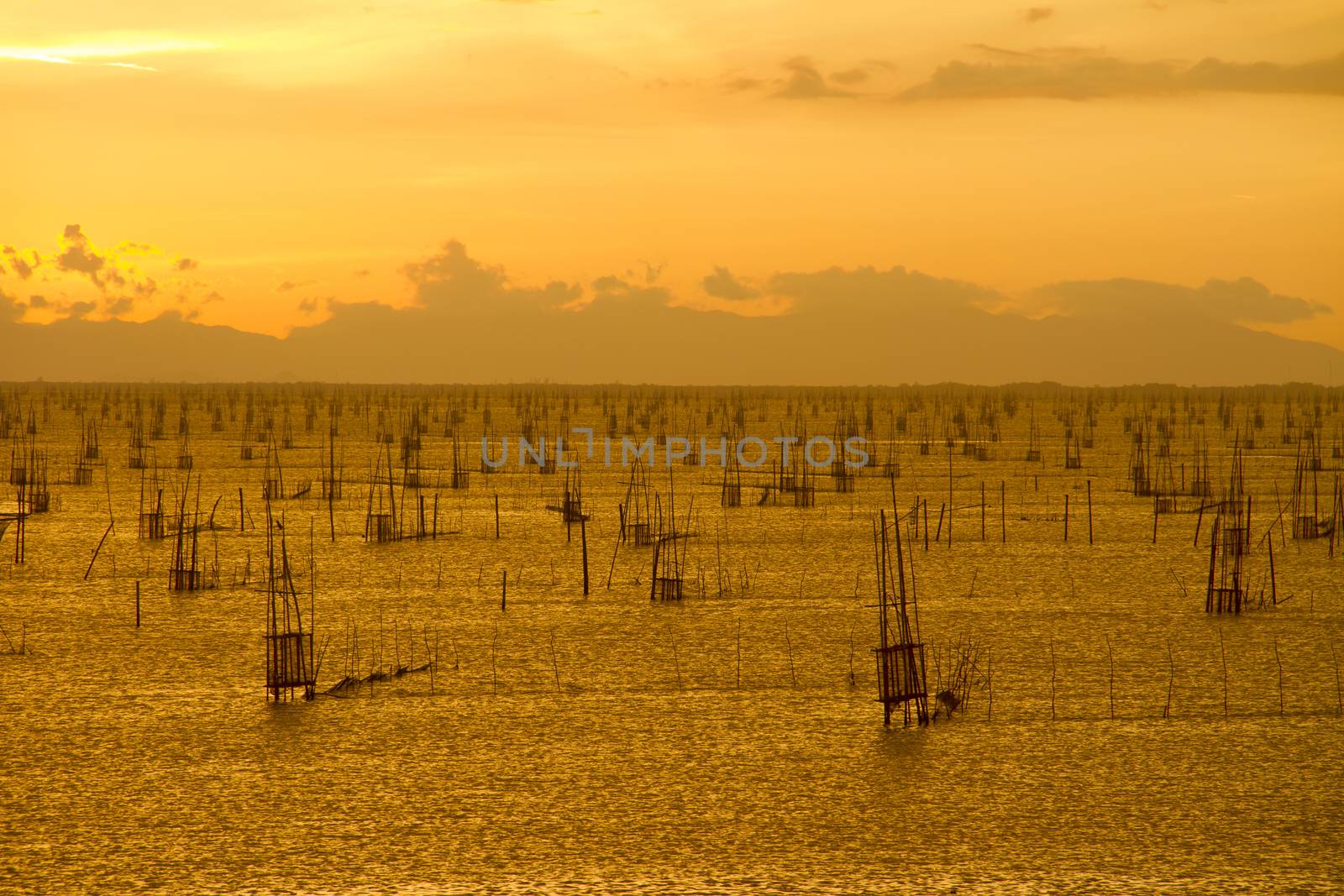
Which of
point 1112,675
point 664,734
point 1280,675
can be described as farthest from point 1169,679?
point 664,734

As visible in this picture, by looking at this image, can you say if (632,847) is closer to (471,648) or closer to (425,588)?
(471,648)

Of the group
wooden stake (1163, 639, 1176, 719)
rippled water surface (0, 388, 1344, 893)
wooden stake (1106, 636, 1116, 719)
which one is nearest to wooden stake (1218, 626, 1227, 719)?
rippled water surface (0, 388, 1344, 893)

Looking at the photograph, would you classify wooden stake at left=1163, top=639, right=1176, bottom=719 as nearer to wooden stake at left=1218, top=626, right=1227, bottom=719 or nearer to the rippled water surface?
the rippled water surface

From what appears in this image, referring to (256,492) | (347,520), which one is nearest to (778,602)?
(347,520)

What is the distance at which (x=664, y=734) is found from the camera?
13.4 feet

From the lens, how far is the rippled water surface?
3.14 meters

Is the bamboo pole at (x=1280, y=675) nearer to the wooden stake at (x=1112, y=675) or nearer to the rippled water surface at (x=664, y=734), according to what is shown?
the rippled water surface at (x=664, y=734)

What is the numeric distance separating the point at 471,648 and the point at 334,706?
0.90m

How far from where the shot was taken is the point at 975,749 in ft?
13.0

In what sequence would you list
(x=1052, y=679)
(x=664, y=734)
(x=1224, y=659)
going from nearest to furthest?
(x=664, y=734)
(x=1052, y=679)
(x=1224, y=659)

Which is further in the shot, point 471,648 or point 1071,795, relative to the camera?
point 471,648

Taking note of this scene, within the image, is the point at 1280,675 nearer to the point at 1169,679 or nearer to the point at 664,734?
the point at 1169,679

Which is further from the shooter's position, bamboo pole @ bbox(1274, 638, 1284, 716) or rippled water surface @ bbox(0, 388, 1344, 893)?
bamboo pole @ bbox(1274, 638, 1284, 716)

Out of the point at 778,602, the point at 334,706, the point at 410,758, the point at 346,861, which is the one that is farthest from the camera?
the point at 778,602
